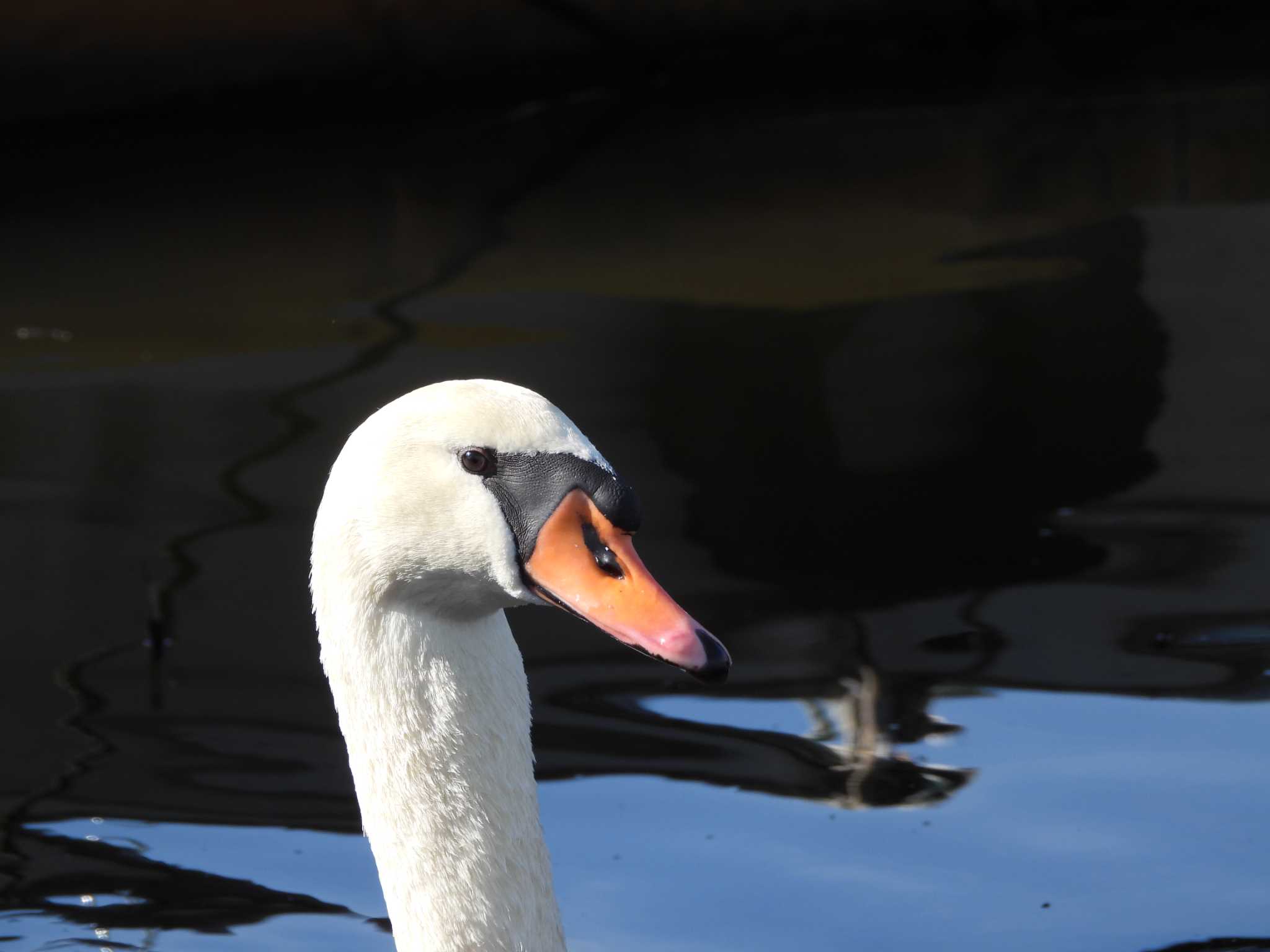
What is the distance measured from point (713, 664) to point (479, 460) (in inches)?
16.1

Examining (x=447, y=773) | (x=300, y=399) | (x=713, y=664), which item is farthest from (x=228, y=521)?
(x=713, y=664)

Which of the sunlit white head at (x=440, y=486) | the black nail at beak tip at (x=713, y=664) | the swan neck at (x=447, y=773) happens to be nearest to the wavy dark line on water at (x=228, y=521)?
the swan neck at (x=447, y=773)

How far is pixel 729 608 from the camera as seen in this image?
4953 mm

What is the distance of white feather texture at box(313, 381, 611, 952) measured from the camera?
2.51 meters

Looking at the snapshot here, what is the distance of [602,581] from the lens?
2463 millimetres

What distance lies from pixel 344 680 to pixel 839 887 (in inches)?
52.8

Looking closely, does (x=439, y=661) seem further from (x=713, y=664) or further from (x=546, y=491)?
(x=713, y=664)

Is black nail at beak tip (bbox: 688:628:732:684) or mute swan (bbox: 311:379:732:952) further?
mute swan (bbox: 311:379:732:952)

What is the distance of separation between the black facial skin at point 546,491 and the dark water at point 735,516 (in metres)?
1.26

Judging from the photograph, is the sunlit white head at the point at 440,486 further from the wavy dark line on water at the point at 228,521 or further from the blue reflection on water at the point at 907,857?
the wavy dark line on water at the point at 228,521

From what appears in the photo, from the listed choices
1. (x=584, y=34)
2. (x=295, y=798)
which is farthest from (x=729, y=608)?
(x=584, y=34)

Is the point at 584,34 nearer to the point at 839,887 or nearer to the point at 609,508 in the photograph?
the point at 839,887

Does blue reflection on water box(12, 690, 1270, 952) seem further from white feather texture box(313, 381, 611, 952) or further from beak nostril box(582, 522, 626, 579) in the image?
beak nostril box(582, 522, 626, 579)

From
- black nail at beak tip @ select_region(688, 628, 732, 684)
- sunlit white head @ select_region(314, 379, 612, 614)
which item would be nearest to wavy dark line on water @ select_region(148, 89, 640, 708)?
sunlit white head @ select_region(314, 379, 612, 614)
